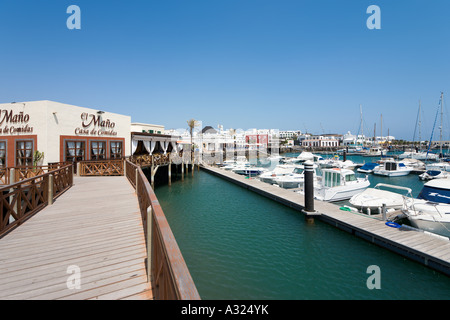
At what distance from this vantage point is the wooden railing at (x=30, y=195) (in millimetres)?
6094

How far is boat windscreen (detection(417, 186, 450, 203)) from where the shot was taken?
1393 cm

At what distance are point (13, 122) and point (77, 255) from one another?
1656cm

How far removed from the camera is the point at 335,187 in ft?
57.9

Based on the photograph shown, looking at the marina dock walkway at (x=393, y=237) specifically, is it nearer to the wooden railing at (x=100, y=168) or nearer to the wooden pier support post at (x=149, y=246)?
the wooden pier support post at (x=149, y=246)

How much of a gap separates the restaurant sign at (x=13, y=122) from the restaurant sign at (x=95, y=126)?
9.46ft

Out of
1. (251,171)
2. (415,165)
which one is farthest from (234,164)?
(415,165)

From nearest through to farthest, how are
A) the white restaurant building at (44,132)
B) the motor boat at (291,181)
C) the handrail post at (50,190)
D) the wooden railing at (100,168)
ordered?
the handrail post at (50,190) → the white restaurant building at (44,132) → the wooden railing at (100,168) → the motor boat at (291,181)

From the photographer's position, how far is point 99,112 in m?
19.5

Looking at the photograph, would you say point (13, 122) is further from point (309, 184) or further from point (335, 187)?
point (335, 187)

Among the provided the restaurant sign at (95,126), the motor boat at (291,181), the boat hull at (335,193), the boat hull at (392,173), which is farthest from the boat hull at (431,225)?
the boat hull at (392,173)

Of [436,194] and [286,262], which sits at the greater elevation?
[436,194]

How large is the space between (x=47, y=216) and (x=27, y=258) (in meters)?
3.06

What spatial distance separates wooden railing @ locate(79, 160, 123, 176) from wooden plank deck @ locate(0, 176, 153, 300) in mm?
9001
